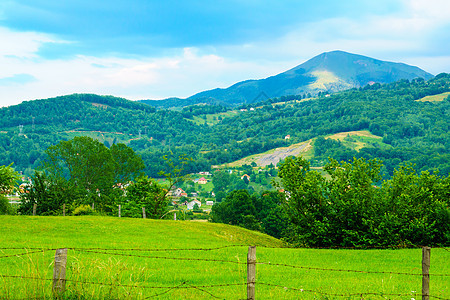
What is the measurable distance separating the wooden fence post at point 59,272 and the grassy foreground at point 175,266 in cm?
41

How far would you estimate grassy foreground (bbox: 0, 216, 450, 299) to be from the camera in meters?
9.56

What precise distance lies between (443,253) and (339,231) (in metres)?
5.24

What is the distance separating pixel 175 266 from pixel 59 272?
278 inches

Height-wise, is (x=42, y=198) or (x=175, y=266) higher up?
(x=175, y=266)

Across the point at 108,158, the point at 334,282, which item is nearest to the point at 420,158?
the point at 108,158

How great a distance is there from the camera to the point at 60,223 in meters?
25.1

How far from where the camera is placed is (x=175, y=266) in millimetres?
14484

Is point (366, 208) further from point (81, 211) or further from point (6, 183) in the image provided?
point (6, 183)

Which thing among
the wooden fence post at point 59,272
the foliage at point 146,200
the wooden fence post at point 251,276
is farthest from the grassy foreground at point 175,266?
the foliage at point 146,200

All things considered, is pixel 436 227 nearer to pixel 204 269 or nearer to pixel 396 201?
pixel 396 201

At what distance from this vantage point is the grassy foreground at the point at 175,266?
9.56m

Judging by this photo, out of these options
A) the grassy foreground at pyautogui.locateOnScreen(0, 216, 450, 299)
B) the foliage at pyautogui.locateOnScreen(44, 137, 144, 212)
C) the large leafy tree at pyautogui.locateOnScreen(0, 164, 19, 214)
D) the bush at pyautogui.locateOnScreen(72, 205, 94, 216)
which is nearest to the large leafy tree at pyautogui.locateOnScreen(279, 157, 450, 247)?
the grassy foreground at pyautogui.locateOnScreen(0, 216, 450, 299)

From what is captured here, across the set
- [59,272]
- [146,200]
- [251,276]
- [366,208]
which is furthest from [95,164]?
[251,276]

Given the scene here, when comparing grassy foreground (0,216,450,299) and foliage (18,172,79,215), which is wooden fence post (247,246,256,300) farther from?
foliage (18,172,79,215)
